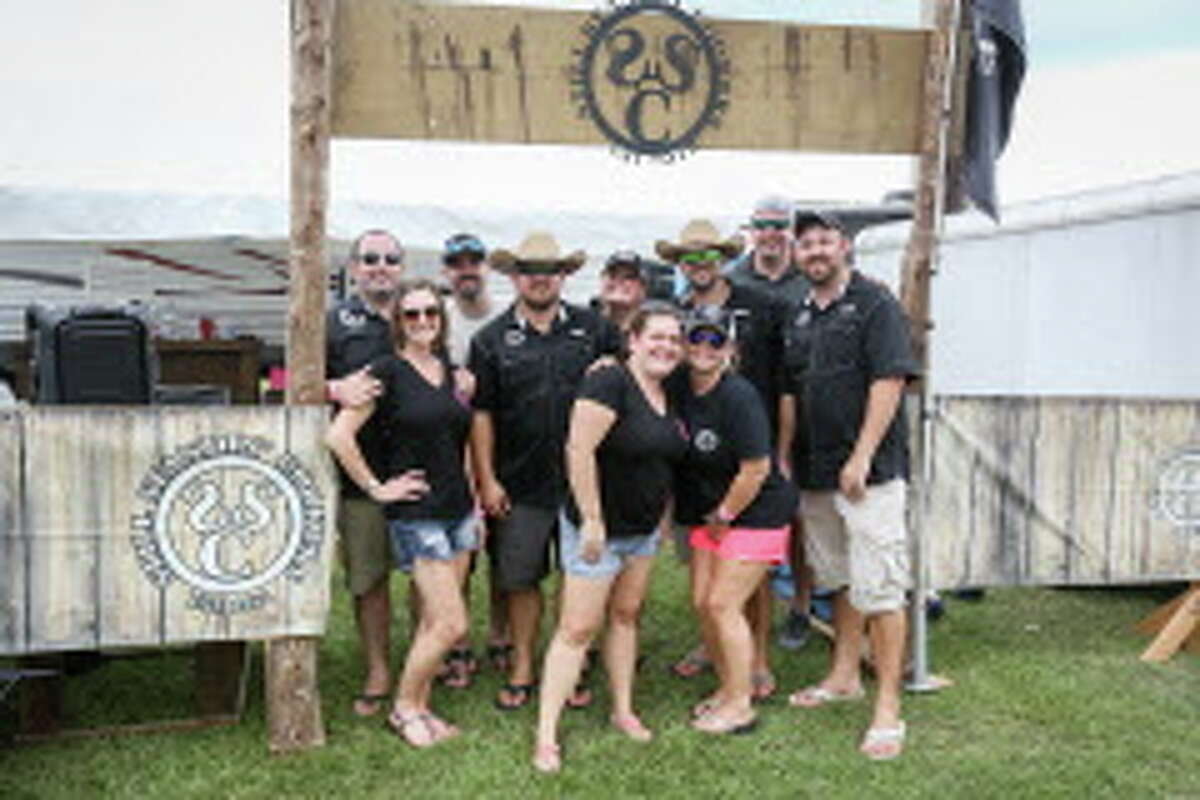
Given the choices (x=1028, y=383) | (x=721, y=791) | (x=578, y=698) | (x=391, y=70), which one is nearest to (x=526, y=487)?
(x=578, y=698)

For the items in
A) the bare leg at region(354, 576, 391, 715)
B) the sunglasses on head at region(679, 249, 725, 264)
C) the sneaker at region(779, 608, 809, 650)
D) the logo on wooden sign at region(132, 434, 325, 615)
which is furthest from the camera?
the sneaker at region(779, 608, 809, 650)

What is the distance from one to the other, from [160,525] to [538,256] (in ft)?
5.68

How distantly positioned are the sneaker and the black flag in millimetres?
2218

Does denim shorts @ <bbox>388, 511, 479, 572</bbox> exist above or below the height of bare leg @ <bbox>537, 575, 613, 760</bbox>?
above

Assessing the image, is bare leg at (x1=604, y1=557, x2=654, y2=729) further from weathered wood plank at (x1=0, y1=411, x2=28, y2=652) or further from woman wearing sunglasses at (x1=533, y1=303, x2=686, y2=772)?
weathered wood plank at (x1=0, y1=411, x2=28, y2=652)

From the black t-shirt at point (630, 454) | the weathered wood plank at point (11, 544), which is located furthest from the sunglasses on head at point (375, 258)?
the weathered wood plank at point (11, 544)

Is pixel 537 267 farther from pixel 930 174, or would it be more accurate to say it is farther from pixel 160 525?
pixel 930 174

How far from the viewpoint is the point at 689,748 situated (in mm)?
3885

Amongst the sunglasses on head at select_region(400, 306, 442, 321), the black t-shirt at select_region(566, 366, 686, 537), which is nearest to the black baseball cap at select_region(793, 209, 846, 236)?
the black t-shirt at select_region(566, 366, 686, 537)

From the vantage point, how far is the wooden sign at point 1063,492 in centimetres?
483

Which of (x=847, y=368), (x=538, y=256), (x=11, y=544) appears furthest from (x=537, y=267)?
(x=11, y=544)

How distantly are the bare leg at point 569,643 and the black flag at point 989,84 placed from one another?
2.51 metres

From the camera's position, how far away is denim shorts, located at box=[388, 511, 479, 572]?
3787mm

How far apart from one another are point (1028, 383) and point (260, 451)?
18.3 feet
